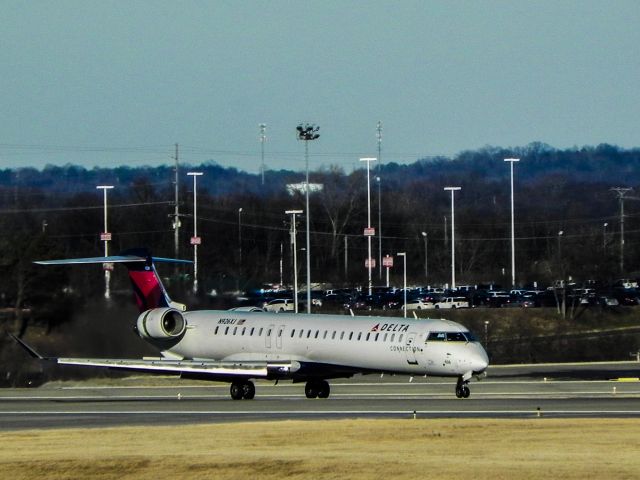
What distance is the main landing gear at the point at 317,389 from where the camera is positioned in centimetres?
4400

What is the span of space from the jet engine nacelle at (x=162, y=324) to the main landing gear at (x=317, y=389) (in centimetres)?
508


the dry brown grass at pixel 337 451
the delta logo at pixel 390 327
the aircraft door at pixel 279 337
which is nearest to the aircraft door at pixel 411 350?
the delta logo at pixel 390 327

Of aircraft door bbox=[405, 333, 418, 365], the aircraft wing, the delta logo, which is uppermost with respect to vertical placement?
the delta logo

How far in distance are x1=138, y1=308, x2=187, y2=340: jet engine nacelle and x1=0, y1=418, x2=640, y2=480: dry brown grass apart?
15.0 metres

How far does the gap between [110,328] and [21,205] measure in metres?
83.8

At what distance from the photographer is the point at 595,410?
3647 centimetres

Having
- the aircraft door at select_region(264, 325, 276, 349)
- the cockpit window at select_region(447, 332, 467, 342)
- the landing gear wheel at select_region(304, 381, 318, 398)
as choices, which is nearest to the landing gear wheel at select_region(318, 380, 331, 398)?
the landing gear wheel at select_region(304, 381, 318, 398)

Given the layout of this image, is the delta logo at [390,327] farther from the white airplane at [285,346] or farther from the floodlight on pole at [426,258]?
the floodlight on pole at [426,258]

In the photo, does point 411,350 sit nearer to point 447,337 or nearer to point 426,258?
point 447,337

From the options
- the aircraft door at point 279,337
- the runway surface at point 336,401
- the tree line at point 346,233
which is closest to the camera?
the runway surface at point 336,401

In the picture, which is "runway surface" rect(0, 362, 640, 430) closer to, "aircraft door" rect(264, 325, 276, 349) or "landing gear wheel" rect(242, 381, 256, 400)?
"landing gear wheel" rect(242, 381, 256, 400)

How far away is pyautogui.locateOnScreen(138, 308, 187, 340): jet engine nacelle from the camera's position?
46.1m

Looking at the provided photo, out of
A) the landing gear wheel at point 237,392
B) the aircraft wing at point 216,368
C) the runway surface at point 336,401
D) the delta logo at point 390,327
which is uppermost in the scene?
the delta logo at point 390,327

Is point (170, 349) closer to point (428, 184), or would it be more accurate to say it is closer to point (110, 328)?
point (110, 328)
